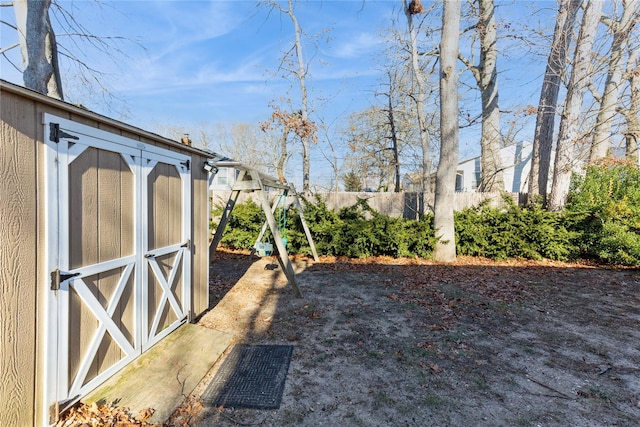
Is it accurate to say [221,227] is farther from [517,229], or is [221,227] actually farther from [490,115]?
[490,115]

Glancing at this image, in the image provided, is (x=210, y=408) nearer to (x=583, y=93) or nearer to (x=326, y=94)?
(x=583, y=93)

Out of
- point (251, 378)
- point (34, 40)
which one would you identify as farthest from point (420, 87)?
point (251, 378)

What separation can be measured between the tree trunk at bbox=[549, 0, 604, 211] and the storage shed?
890 centimetres

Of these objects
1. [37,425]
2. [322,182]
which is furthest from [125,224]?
[322,182]

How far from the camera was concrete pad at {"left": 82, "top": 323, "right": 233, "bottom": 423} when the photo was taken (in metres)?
2.26

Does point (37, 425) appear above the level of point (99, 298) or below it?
below

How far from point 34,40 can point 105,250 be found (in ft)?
16.6

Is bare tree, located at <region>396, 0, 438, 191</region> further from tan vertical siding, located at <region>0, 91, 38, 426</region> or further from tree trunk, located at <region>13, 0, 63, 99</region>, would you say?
tan vertical siding, located at <region>0, 91, 38, 426</region>

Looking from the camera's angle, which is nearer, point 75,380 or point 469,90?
point 75,380

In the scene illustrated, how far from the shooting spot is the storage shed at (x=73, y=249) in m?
1.70

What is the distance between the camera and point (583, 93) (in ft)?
24.6

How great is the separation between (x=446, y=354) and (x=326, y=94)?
13.6 meters

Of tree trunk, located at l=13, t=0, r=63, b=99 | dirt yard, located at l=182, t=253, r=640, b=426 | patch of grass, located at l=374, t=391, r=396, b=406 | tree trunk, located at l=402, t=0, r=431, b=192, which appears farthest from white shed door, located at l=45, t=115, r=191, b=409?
tree trunk, located at l=402, t=0, r=431, b=192

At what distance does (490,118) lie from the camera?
10023 mm
